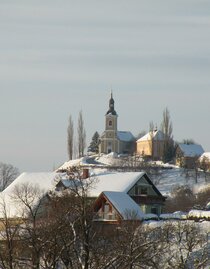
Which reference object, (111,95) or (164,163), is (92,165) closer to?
(164,163)

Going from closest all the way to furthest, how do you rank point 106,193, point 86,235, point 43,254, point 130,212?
point 86,235 < point 43,254 < point 130,212 < point 106,193

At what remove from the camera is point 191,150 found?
356 ft

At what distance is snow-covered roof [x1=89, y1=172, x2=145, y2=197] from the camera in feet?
156

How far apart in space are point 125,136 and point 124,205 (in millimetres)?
83590

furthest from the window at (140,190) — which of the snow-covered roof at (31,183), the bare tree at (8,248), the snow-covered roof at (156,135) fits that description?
the snow-covered roof at (156,135)

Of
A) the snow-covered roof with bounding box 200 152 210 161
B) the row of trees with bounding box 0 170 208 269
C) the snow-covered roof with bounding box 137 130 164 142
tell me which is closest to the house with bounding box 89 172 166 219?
the row of trees with bounding box 0 170 208 269

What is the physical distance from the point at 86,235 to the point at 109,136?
107123 millimetres

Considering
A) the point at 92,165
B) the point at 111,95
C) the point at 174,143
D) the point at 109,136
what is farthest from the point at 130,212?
the point at 111,95

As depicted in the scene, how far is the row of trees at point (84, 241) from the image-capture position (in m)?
15.6

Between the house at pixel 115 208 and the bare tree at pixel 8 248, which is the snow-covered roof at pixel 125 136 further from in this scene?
the bare tree at pixel 8 248

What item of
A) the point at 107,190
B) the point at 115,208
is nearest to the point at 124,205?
the point at 115,208

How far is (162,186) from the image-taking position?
86.1 meters

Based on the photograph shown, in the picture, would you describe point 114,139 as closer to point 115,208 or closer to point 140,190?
point 140,190

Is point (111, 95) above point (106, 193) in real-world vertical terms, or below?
above
